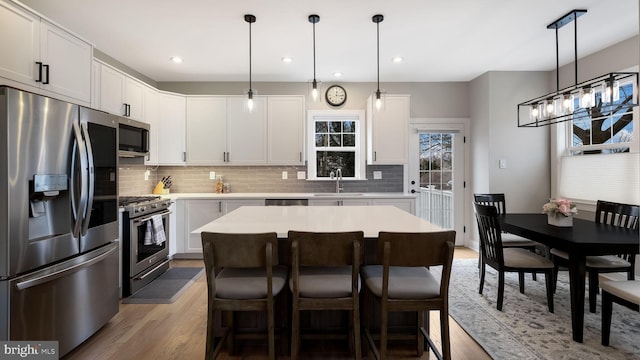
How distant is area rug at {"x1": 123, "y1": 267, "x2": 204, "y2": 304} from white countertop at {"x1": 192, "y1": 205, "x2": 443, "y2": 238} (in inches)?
47.9

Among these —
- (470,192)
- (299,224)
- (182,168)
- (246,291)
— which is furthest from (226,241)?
(470,192)

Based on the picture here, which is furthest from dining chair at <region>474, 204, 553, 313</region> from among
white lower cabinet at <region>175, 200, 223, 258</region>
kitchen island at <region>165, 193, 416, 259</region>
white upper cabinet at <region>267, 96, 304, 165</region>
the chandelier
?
white lower cabinet at <region>175, 200, 223, 258</region>

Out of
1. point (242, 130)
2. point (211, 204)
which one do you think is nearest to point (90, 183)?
point (211, 204)

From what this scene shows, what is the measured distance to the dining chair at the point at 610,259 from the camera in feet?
8.63

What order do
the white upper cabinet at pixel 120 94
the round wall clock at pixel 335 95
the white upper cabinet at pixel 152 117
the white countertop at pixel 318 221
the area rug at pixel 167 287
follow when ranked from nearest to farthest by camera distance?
the white countertop at pixel 318 221, the area rug at pixel 167 287, the white upper cabinet at pixel 120 94, the white upper cabinet at pixel 152 117, the round wall clock at pixel 335 95

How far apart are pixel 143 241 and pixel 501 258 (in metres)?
3.50

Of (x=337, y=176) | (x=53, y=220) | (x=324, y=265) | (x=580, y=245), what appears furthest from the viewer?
(x=337, y=176)

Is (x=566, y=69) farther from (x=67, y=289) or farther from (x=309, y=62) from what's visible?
(x=67, y=289)

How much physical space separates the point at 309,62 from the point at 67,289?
133 inches

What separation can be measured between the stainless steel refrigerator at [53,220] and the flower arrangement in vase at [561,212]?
370 cm

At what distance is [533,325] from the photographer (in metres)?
2.47

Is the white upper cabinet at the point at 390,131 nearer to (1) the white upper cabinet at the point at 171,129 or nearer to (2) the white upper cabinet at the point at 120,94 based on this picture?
(1) the white upper cabinet at the point at 171,129

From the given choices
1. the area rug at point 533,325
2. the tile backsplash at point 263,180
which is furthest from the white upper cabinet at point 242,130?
the area rug at point 533,325

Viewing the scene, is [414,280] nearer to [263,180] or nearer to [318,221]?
[318,221]
